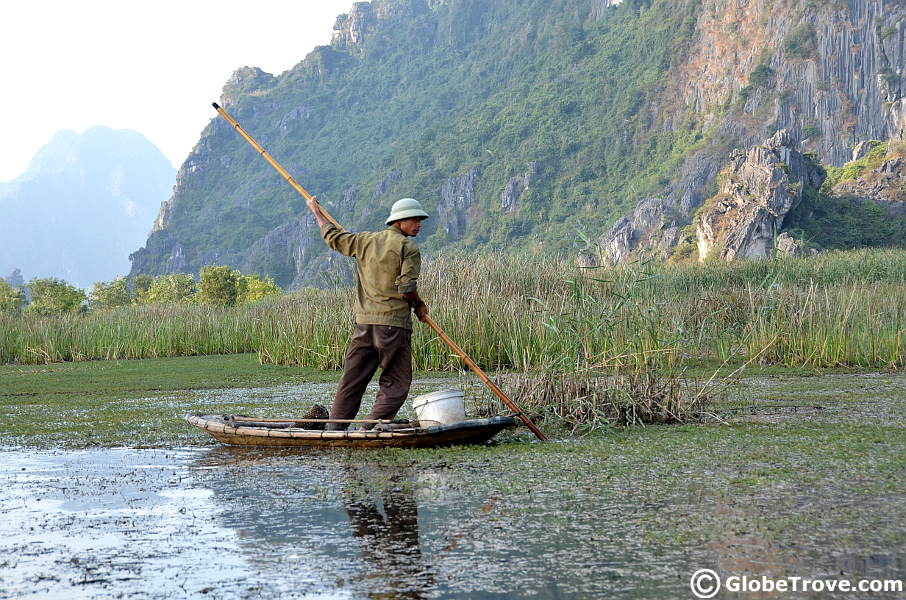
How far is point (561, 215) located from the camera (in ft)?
270

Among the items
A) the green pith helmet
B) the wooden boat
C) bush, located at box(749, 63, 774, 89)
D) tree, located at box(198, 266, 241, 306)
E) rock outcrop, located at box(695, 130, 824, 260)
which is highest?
bush, located at box(749, 63, 774, 89)

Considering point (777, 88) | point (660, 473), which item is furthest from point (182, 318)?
point (777, 88)

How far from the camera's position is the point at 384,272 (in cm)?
663

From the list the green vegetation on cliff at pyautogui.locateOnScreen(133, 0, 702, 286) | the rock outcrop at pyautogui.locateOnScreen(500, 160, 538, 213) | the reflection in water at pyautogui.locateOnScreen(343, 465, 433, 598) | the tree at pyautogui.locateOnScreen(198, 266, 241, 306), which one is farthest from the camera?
the rock outcrop at pyautogui.locateOnScreen(500, 160, 538, 213)

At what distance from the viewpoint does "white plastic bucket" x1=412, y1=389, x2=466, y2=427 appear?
650cm

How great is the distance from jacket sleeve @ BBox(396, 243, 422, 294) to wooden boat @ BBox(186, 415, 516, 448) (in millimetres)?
907

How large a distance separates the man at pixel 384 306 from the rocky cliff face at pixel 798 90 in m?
57.9

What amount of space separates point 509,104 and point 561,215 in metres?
25.4

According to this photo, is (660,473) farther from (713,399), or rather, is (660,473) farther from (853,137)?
(853,137)

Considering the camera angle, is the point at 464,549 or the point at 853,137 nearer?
the point at 464,549

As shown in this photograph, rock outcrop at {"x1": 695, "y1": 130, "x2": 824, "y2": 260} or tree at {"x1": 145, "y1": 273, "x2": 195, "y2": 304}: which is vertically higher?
rock outcrop at {"x1": 695, "y1": 130, "x2": 824, "y2": 260}

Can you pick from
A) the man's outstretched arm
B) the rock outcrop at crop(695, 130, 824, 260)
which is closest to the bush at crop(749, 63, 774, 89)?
the rock outcrop at crop(695, 130, 824, 260)

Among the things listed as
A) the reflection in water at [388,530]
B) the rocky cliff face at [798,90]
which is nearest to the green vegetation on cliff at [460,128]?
the rocky cliff face at [798,90]

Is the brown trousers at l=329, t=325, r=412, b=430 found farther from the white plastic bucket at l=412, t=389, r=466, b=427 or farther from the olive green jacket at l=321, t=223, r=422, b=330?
the white plastic bucket at l=412, t=389, r=466, b=427
